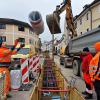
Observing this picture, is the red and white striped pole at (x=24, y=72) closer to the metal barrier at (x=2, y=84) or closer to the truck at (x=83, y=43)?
the truck at (x=83, y=43)

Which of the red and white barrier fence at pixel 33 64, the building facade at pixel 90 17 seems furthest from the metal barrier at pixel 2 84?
the building facade at pixel 90 17

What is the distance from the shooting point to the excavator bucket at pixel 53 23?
21484mm

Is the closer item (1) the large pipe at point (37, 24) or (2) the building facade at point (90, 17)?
(1) the large pipe at point (37, 24)

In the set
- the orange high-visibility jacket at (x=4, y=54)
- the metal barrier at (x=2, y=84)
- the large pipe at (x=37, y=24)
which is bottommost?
the metal barrier at (x=2, y=84)

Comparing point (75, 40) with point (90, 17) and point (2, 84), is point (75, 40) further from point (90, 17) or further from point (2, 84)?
point (90, 17)

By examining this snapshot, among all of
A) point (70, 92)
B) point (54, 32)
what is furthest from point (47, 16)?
point (70, 92)

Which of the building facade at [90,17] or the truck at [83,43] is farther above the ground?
the building facade at [90,17]

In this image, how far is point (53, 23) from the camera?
21.5 metres

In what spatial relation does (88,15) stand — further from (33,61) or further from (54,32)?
(33,61)

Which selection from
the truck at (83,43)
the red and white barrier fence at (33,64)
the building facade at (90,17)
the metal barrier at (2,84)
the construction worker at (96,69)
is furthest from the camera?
the building facade at (90,17)

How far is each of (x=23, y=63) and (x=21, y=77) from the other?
631 millimetres

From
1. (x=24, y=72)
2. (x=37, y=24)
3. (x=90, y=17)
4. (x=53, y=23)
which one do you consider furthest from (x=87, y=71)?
(x=90, y=17)

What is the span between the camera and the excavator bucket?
2148cm

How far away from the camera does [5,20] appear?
67.1 m
